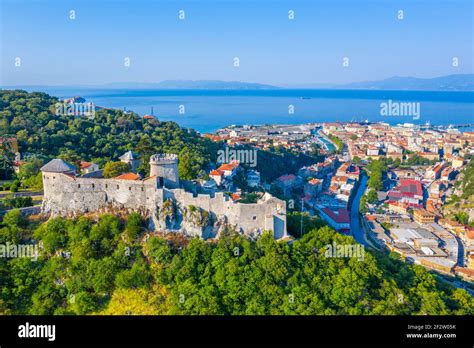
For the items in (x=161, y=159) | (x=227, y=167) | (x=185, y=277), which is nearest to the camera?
(x=185, y=277)

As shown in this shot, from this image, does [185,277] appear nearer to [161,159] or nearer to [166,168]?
[166,168]

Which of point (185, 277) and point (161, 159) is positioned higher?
point (161, 159)

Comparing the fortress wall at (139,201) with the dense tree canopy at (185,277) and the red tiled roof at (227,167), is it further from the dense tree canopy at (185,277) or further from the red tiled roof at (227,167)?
the red tiled roof at (227,167)

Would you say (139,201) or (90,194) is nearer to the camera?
(139,201)

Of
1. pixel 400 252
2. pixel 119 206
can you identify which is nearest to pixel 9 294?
pixel 119 206

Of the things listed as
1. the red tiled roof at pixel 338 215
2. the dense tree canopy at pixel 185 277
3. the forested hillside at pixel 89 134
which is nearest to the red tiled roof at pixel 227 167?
the forested hillside at pixel 89 134

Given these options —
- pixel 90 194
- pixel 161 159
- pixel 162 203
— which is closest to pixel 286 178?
pixel 161 159

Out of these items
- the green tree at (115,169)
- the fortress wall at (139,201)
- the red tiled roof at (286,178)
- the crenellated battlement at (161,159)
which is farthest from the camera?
the red tiled roof at (286,178)
